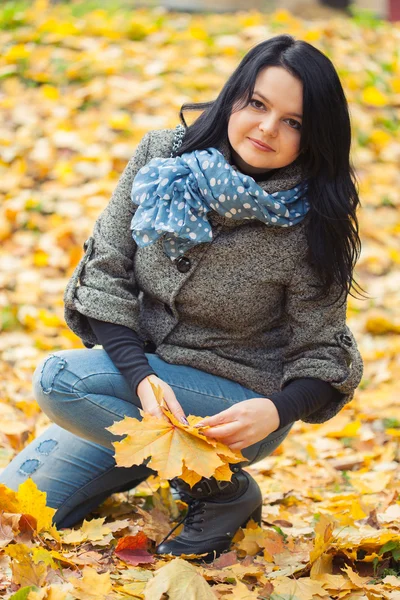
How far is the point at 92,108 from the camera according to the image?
546 cm

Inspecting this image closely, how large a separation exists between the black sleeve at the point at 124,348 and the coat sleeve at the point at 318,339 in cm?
37

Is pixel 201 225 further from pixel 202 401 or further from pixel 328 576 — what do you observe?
pixel 328 576

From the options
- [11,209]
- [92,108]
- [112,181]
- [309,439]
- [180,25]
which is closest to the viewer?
[309,439]

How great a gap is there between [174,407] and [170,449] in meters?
0.20

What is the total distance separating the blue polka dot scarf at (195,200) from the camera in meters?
2.02

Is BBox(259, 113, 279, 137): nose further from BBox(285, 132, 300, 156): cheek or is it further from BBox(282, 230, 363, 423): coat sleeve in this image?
BBox(282, 230, 363, 423): coat sleeve

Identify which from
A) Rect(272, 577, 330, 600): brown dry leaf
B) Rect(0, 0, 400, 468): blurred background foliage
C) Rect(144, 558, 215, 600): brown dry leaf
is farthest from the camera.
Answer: Rect(0, 0, 400, 468): blurred background foliage

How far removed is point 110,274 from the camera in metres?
2.19

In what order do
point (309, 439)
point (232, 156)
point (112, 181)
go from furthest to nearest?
point (112, 181) < point (309, 439) < point (232, 156)

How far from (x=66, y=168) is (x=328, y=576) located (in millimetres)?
3447

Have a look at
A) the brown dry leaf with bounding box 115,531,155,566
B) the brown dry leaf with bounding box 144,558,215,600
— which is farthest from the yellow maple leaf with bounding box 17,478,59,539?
the brown dry leaf with bounding box 144,558,215,600

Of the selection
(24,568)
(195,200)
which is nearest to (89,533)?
(24,568)

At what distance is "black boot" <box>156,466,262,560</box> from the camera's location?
2.11m

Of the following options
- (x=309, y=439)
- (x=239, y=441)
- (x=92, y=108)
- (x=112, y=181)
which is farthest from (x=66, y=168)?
(x=239, y=441)
